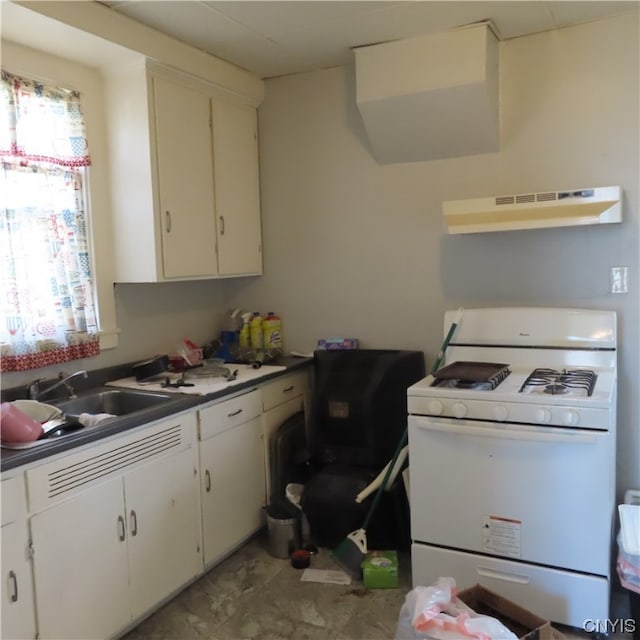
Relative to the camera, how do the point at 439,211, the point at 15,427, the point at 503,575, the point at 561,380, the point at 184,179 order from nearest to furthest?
the point at 15,427 < the point at 503,575 < the point at 561,380 < the point at 184,179 < the point at 439,211

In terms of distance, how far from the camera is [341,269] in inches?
130

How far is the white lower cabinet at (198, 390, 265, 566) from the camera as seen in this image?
262 centimetres

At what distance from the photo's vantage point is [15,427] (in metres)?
1.94

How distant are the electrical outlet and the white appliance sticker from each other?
1.13 metres

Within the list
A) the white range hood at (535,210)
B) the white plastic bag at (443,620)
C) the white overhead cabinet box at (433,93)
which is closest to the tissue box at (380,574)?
the white plastic bag at (443,620)

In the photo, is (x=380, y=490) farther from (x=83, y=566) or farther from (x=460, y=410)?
(x=83, y=566)

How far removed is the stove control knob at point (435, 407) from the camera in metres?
2.34

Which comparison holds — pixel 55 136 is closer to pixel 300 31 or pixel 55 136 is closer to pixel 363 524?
pixel 300 31

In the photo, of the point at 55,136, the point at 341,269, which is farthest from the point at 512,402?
the point at 55,136

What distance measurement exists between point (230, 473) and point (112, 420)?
0.74m

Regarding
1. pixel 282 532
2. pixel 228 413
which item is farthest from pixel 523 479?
pixel 228 413

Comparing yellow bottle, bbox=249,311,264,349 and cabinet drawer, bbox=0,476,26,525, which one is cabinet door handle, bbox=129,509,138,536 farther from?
yellow bottle, bbox=249,311,264,349

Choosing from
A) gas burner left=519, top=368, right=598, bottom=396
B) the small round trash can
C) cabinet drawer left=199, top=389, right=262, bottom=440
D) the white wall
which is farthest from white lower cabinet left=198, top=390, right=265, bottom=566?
gas burner left=519, top=368, right=598, bottom=396

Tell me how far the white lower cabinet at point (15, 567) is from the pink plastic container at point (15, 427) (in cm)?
16
